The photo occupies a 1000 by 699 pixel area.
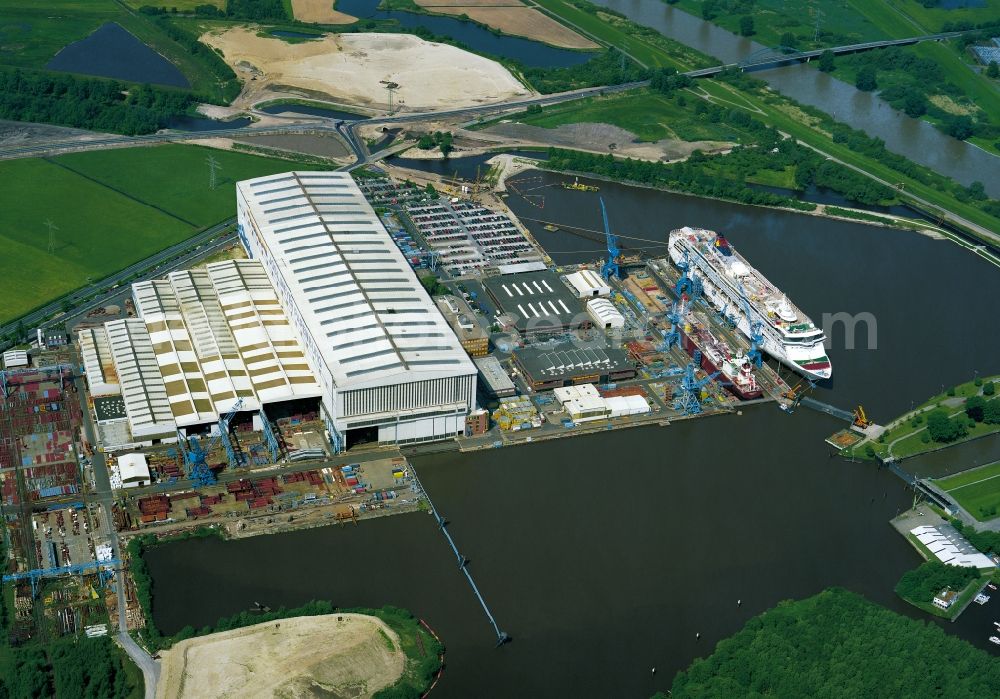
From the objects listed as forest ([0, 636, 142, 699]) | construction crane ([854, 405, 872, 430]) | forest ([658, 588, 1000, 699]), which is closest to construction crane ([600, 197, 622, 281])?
construction crane ([854, 405, 872, 430])

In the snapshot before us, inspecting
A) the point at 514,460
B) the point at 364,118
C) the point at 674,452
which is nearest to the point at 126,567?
the point at 514,460

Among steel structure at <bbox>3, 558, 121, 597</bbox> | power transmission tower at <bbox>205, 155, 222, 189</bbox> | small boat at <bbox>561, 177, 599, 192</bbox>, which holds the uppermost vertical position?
steel structure at <bbox>3, 558, 121, 597</bbox>

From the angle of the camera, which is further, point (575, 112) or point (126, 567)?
point (575, 112)

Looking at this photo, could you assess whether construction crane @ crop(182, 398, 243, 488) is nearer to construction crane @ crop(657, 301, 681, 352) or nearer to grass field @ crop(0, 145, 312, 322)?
grass field @ crop(0, 145, 312, 322)

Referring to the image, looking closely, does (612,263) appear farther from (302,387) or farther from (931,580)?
(931,580)

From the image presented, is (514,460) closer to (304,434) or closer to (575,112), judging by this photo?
(304,434)

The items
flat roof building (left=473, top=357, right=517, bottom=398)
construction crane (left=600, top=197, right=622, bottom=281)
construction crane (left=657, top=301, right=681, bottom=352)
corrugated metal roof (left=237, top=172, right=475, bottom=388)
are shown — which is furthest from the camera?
construction crane (left=600, top=197, right=622, bottom=281)

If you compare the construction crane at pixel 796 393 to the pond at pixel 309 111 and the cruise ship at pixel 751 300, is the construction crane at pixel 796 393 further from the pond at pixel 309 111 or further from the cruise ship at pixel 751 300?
the pond at pixel 309 111
